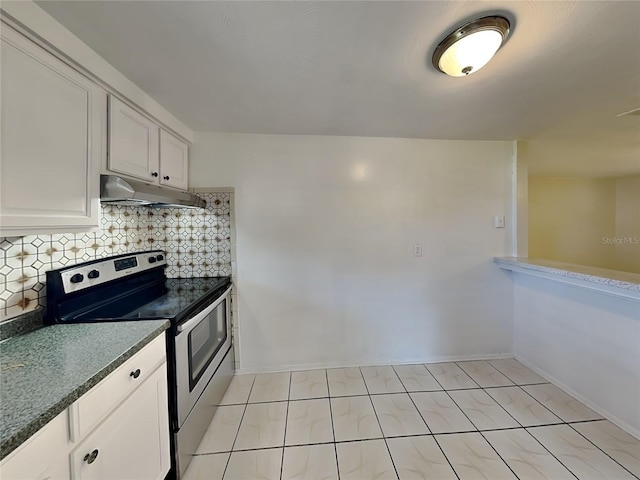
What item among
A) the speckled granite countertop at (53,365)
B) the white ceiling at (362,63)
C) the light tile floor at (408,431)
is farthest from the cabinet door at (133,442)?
the white ceiling at (362,63)

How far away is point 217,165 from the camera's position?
2.18 meters

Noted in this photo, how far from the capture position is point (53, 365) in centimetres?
86

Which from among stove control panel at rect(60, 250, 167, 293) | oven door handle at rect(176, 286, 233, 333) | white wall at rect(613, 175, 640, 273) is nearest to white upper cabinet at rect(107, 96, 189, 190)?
stove control panel at rect(60, 250, 167, 293)

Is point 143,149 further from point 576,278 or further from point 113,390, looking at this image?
point 576,278

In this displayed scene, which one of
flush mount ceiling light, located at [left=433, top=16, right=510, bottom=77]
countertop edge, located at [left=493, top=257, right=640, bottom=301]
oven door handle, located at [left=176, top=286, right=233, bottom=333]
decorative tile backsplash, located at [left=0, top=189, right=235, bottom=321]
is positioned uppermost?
flush mount ceiling light, located at [left=433, top=16, right=510, bottom=77]

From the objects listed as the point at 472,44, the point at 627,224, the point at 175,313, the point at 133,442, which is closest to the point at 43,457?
the point at 133,442

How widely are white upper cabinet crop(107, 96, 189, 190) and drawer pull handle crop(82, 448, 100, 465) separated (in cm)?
122

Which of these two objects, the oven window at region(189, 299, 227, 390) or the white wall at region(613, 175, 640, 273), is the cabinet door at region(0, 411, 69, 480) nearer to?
the oven window at region(189, 299, 227, 390)

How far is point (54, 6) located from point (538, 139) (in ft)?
11.2

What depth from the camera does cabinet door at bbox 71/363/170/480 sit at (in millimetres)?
824

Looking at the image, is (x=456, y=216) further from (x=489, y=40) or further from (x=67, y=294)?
(x=67, y=294)

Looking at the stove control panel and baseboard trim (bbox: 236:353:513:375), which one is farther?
baseboard trim (bbox: 236:353:513:375)

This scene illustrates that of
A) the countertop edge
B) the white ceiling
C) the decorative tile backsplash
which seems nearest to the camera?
the white ceiling

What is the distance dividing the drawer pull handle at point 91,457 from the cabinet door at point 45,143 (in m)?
0.82
